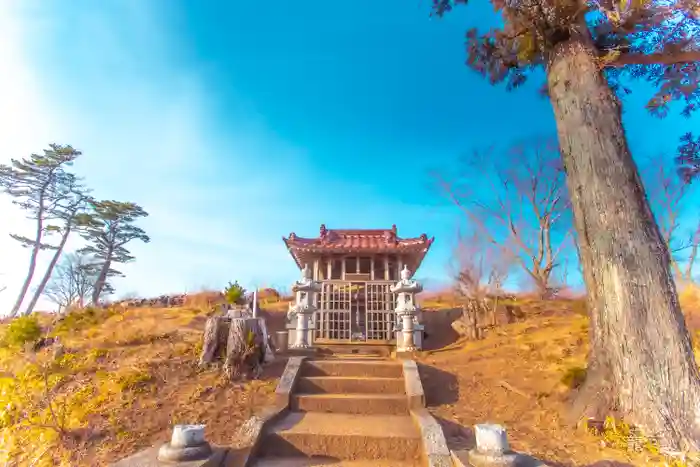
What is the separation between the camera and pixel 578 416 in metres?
4.05

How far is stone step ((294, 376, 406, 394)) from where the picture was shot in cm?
507

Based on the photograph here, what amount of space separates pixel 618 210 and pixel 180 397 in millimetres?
6150

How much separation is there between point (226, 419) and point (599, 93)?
6.80 meters

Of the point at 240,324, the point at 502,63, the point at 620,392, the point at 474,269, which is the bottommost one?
the point at 620,392

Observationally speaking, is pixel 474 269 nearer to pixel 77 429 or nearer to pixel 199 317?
pixel 199 317

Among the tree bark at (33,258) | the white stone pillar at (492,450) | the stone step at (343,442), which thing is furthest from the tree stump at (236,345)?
the tree bark at (33,258)

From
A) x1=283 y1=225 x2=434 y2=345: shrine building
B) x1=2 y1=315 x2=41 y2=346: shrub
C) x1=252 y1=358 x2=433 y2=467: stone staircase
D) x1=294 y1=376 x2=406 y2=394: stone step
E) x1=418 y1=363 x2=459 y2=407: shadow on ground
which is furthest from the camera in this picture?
x1=283 y1=225 x2=434 y2=345: shrine building

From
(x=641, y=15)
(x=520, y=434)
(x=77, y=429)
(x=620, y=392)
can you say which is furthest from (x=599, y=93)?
(x=77, y=429)

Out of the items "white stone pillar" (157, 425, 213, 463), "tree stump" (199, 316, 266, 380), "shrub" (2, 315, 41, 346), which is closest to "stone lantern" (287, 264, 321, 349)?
"tree stump" (199, 316, 266, 380)

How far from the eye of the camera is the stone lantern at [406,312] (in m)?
7.92

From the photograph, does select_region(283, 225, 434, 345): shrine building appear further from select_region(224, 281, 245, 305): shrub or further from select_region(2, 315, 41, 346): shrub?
select_region(2, 315, 41, 346): shrub

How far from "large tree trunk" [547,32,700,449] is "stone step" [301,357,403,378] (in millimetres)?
2653

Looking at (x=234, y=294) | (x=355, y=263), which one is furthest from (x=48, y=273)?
(x=355, y=263)

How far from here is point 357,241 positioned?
14680mm
